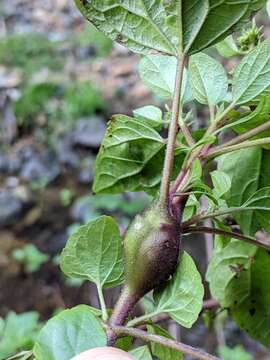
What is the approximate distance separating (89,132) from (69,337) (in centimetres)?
291

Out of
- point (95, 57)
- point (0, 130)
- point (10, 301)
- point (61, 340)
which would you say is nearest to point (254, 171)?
point (61, 340)

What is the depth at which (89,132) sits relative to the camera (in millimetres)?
3223

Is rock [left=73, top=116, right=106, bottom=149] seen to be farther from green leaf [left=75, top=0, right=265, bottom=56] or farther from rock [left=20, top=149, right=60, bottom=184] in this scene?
green leaf [left=75, top=0, right=265, bottom=56]

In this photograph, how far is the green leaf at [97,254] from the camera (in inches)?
14.1

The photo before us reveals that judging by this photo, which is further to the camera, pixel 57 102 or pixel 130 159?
pixel 57 102

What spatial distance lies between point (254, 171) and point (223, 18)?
0.42 ft

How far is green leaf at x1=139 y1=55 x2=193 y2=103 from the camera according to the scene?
17.8 inches

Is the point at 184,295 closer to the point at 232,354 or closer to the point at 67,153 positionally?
the point at 232,354

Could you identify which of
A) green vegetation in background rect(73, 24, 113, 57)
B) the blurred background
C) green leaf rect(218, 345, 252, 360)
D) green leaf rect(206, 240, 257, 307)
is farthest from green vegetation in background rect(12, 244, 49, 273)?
green leaf rect(206, 240, 257, 307)

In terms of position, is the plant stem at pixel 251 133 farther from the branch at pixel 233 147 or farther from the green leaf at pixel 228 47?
the green leaf at pixel 228 47

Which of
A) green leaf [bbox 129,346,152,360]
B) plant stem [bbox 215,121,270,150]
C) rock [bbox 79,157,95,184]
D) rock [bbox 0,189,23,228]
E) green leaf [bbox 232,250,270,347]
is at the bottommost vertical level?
rock [bbox 0,189,23,228]

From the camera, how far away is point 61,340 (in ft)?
1.10

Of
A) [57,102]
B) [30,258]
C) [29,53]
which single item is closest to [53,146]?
[57,102]

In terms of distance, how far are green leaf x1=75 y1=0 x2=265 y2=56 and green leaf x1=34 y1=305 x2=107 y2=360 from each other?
0.52ft
